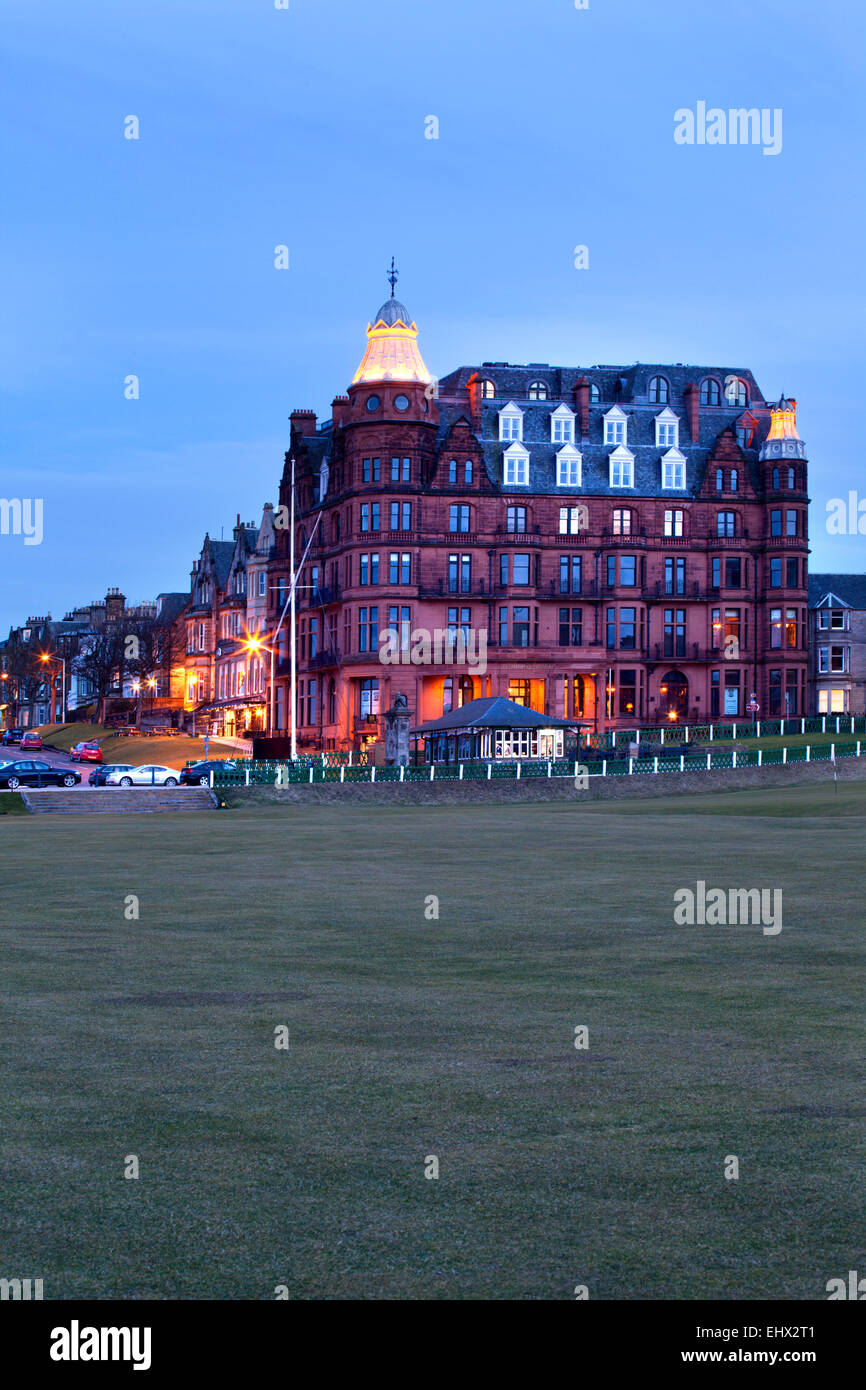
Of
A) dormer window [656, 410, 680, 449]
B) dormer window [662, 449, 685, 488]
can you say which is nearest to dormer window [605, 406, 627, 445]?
dormer window [656, 410, 680, 449]

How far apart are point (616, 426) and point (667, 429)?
11.4 feet

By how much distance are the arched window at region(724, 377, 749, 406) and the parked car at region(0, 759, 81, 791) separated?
56.3 meters

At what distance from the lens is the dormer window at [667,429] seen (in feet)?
335

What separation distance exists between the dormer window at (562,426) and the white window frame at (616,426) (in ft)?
8.00

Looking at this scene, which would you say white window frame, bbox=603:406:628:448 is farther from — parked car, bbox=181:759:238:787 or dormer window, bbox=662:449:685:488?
parked car, bbox=181:759:238:787

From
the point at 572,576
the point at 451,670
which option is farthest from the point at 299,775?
the point at 572,576

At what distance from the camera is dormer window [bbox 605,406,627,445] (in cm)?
10137

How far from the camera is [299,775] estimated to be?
69500 millimetres

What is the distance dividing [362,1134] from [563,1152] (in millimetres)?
1415

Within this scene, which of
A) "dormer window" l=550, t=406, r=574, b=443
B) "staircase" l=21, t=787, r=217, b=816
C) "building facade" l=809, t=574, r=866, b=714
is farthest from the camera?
"building facade" l=809, t=574, r=866, b=714

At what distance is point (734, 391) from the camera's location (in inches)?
4289

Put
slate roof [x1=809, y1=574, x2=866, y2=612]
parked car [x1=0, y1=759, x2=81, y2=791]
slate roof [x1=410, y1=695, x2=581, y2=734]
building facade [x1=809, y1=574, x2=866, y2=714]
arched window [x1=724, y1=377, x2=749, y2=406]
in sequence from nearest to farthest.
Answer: slate roof [x1=410, y1=695, x2=581, y2=734], parked car [x1=0, y1=759, x2=81, y2=791], arched window [x1=724, y1=377, x2=749, y2=406], building facade [x1=809, y1=574, x2=866, y2=714], slate roof [x1=809, y1=574, x2=866, y2=612]
